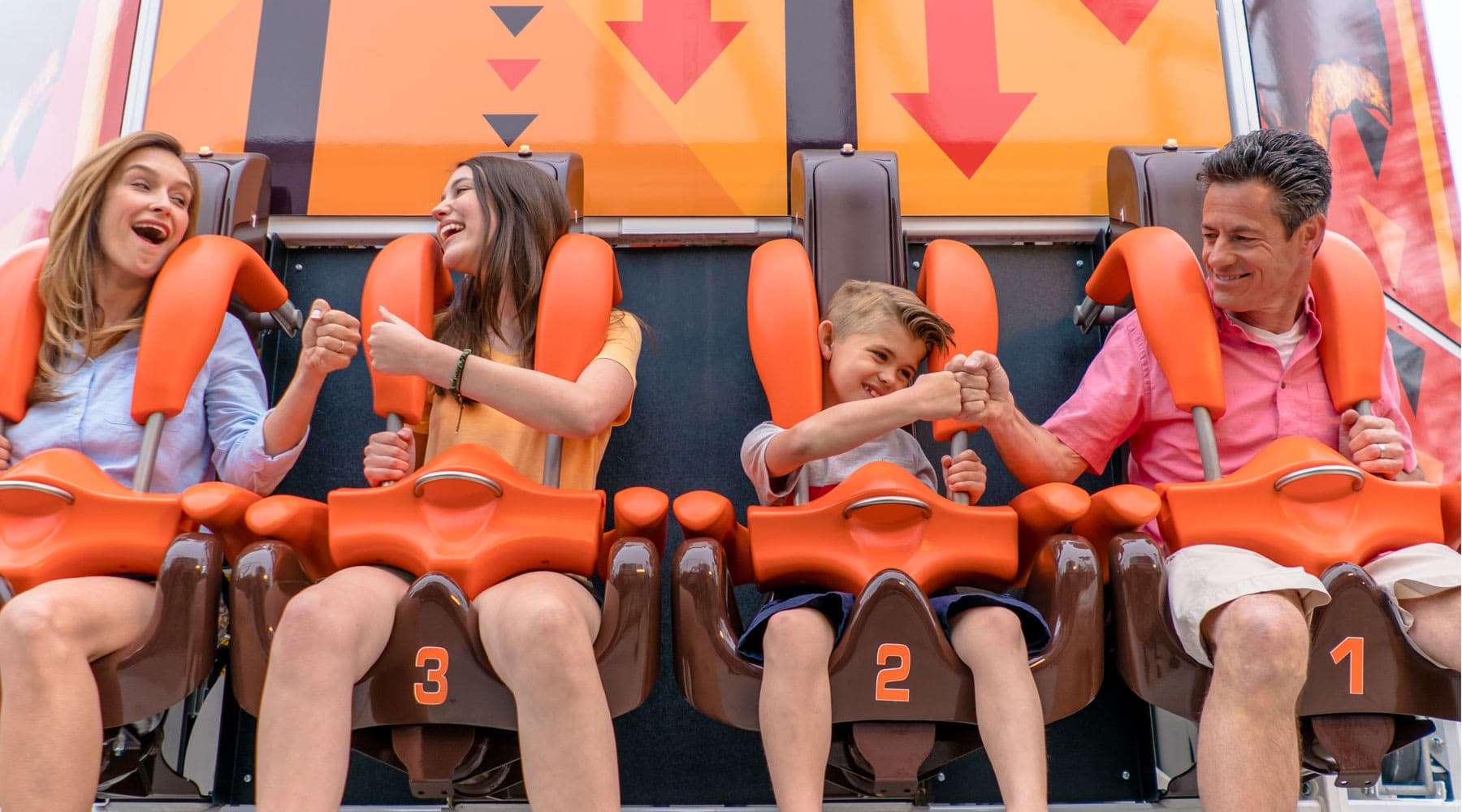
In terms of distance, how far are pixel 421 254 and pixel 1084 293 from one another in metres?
1.17

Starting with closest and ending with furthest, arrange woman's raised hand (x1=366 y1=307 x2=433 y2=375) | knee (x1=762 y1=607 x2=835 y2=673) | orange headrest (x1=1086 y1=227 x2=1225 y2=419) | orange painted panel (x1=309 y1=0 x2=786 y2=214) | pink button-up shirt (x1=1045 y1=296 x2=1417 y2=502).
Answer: knee (x1=762 y1=607 x2=835 y2=673) → woman's raised hand (x1=366 y1=307 x2=433 y2=375) → orange headrest (x1=1086 y1=227 x2=1225 y2=419) → pink button-up shirt (x1=1045 y1=296 x2=1417 y2=502) → orange painted panel (x1=309 y1=0 x2=786 y2=214)

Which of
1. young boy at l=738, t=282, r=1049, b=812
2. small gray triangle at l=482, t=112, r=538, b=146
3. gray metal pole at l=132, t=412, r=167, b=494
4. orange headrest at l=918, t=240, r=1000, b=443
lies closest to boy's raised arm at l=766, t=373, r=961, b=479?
young boy at l=738, t=282, r=1049, b=812

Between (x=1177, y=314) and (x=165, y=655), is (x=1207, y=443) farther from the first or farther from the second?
(x=165, y=655)

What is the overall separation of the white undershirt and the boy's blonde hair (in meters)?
0.49

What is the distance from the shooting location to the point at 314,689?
135 cm

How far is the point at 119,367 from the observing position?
6.07ft

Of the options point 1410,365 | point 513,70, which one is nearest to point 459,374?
point 513,70

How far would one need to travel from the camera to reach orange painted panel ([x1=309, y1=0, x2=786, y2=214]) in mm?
2260

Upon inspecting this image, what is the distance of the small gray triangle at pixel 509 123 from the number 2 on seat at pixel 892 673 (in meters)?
1.29

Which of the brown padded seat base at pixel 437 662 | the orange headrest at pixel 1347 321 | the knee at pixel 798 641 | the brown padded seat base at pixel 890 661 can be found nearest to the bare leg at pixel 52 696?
the brown padded seat base at pixel 437 662

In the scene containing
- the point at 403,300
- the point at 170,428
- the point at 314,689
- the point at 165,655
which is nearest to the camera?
the point at 314,689

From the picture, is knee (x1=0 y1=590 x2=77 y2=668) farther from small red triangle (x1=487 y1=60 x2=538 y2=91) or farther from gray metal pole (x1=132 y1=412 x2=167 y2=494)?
small red triangle (x1=487 y1=60 x2=538 y2=91)

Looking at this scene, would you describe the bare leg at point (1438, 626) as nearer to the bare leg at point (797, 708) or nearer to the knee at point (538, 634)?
the bare leg at point (797, 708)

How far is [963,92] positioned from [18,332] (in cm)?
162
